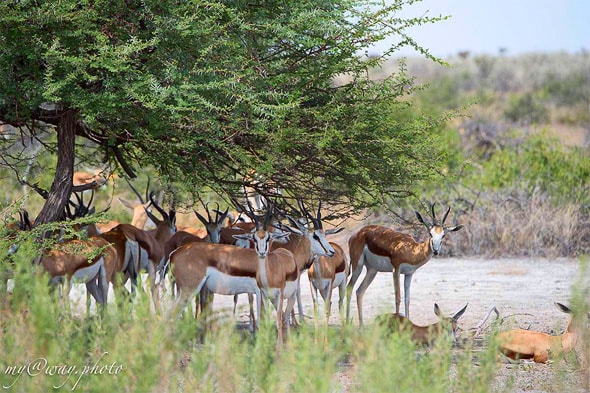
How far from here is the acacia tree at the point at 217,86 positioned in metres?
9.13

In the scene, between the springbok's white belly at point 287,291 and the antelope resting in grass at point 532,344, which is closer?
the antelope resting in grass at point 532,344

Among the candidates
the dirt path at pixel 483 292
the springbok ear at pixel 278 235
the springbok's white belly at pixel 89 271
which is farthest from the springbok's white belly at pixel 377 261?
the springbok's white belly at pixel 89 271

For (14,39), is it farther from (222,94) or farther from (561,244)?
(561,244)

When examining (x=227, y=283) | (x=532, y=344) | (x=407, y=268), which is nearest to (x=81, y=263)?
(x=227, y=283)

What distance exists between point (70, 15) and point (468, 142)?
1848 cm

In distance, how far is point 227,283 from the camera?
10.4 meters

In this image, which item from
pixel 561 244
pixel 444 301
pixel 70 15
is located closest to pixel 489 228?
pixel 561 244

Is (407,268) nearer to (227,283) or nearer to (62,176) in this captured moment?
(227,283)

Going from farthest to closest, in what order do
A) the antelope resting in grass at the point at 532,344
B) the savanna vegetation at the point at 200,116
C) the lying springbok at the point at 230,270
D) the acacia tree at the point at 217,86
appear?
the lying springbok at the point at 230,270 → the antelope resting in grass at the point at 532,344 → the acacia tree at the point at 217,86 → the savanna vegetation at the point at 200,116

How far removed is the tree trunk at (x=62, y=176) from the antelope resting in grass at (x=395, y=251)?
3.93 metres

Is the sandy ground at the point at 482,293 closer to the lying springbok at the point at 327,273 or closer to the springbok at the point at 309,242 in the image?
the lying springbok at the point at 327,273

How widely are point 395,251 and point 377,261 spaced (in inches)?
12.9

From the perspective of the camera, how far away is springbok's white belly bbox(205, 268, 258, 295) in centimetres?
1033
